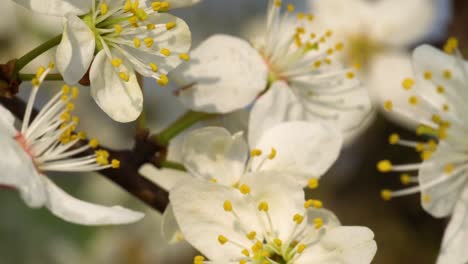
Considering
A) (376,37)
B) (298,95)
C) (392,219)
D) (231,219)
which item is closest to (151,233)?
(392,219)

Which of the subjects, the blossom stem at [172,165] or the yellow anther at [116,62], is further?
the blossom stem at [172,165]

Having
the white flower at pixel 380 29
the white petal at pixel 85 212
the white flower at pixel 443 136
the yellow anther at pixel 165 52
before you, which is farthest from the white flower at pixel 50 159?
the white flower at pixel 380 29

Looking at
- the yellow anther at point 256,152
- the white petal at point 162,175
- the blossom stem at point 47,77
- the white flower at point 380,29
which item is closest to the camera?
the blossom stem at point 47,77

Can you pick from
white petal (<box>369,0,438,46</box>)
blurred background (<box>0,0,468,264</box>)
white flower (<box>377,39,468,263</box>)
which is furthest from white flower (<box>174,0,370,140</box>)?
white petal (<box>369,0,438,46</box>)

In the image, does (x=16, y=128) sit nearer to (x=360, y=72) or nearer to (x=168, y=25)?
(x=168, y=25)

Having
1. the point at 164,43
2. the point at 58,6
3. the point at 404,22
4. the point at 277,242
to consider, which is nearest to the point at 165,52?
the point at 164,43

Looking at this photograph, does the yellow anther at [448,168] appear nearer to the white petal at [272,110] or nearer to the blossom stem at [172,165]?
the white petal at [272,110]
